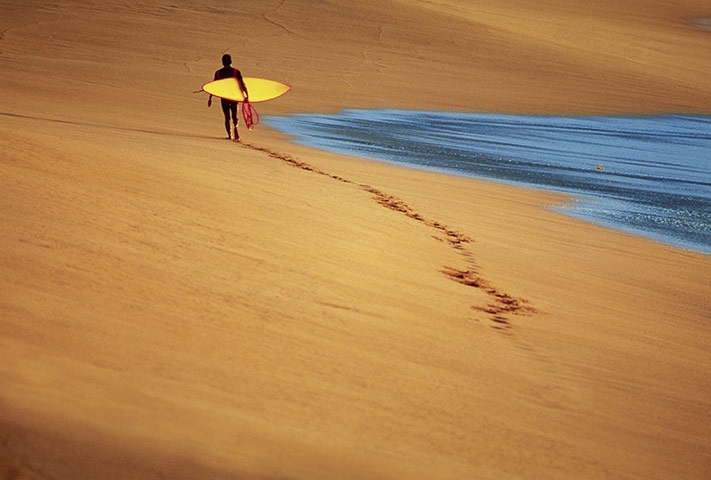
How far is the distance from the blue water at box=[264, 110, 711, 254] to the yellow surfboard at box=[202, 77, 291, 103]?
1.16m

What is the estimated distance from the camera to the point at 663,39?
3525 cm

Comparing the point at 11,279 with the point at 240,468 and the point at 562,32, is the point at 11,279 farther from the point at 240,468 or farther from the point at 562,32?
the point at 562,32

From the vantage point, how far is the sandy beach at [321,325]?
269cm

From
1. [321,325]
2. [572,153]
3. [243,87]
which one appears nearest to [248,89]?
[243,87]

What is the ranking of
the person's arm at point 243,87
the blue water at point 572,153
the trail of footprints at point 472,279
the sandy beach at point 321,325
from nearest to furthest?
the sandy beach at point 321,325
the trail of footprints at point 472,279
the blue water at point 572,153
the person's arm at point 243,87

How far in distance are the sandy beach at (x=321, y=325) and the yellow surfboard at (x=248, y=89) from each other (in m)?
0.91

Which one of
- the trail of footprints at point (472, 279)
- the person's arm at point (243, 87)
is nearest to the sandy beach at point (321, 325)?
the trail of footprints at point (472, 279)

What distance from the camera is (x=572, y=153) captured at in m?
14.8

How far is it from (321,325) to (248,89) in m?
8.60

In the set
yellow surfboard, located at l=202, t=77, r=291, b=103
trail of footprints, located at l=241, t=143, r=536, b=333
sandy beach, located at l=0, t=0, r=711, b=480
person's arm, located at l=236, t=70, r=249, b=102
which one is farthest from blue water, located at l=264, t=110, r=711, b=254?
trail of footprints, located at l=241, t=143, r=536, b=333

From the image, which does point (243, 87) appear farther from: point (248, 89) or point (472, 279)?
point (472, 279)

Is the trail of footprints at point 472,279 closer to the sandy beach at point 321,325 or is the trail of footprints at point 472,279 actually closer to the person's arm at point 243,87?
the sandy beach at point 321,325

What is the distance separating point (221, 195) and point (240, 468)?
403 cm

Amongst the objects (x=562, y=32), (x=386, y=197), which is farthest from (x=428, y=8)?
(x=386, y=197)
